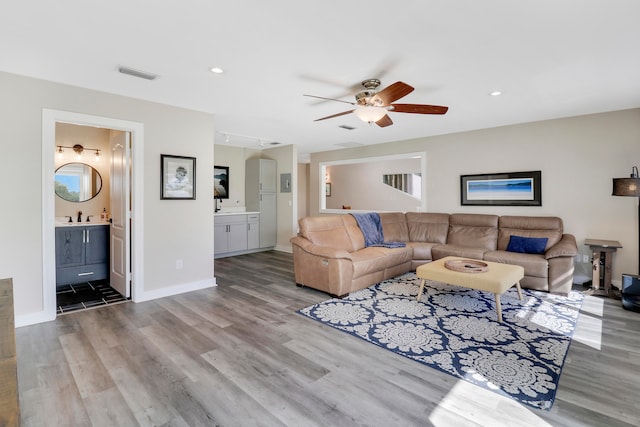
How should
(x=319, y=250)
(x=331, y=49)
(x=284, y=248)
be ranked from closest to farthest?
(x=331, y=49) < (x=319, y=250) < (x=284, y=248)

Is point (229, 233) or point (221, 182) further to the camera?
point (221, 182)

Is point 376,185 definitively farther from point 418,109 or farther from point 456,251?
point 418,109

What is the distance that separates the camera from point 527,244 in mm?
4508

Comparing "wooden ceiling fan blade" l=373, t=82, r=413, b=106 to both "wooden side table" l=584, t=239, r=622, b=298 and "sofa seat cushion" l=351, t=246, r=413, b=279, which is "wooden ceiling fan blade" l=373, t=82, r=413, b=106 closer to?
"sofa seat cushion" l=351, t=246, r=413, b=279

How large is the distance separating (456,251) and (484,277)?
66.1 inches

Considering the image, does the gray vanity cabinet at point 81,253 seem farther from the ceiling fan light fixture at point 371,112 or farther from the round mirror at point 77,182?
the ceiling fan light fixture at point 371,112

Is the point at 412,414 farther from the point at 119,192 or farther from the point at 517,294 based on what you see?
the point at 119,192

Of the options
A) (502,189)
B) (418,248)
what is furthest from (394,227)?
(502,189)

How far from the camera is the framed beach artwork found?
16.0 ft

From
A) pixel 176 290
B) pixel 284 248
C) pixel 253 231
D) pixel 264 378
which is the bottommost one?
pixel 264 378

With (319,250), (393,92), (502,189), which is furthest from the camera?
(502,189)

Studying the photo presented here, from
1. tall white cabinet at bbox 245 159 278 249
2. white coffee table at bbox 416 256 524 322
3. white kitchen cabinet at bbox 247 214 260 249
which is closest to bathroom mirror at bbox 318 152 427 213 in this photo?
tall white cabinet at bbox 245 159 278 249

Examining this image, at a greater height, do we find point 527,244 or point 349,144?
point 349,144

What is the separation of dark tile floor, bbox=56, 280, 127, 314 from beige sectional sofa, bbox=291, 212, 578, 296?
2380mm
